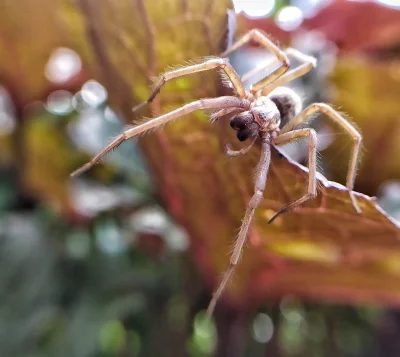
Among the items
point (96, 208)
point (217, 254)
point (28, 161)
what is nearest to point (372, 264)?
point (217, 254)

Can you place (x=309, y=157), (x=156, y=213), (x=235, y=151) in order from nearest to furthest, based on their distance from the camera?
(x=235, y=151), (x=309, y=157), (x=156, y=213)

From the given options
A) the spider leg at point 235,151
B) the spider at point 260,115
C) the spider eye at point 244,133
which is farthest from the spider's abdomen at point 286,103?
the spider leg at point 235,151

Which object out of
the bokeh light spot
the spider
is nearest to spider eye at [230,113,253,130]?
the spider

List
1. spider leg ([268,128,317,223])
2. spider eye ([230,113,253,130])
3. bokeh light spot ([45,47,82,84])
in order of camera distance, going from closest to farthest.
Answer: spider leg ([268,128,317,223]), spider eye ([230,113,253,130]), bokeh light spot ([45,47,82,84])

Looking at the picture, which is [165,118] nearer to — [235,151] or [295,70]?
[235,151]

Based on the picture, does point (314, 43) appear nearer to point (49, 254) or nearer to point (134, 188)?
point (134, 188)

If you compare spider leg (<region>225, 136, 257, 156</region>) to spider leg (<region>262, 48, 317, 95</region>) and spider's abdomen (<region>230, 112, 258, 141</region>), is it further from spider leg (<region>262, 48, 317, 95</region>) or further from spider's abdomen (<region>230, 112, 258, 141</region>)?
spider leg (<region>262, 48, 317, 95</region>)

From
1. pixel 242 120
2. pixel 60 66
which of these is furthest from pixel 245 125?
pixel 60 66
